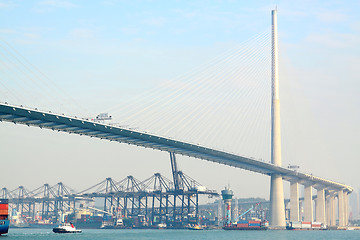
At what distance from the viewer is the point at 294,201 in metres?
150

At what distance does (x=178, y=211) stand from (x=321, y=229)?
5102 centimetres

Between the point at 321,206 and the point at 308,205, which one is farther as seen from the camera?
the point at 321,206

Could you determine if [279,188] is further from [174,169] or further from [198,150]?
[174,169]

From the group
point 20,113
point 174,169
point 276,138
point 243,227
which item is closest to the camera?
point 20,113

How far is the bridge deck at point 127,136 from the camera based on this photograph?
80700 millimetres

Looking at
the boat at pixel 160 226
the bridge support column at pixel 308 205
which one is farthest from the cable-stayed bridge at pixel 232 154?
the boat at pixel 160 226

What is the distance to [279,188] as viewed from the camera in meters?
143

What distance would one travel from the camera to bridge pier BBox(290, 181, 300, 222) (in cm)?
15050

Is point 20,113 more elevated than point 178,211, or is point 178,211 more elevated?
point 20,113

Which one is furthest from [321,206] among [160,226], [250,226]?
[160,226]

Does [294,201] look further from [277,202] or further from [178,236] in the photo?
[178,236]

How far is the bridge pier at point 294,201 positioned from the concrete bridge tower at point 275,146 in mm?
8591

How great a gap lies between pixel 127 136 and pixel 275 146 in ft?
151

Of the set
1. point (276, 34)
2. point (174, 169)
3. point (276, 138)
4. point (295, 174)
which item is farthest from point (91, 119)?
point (174, 169)
